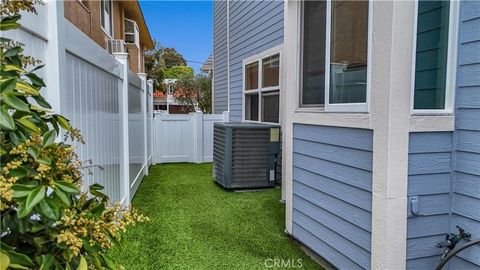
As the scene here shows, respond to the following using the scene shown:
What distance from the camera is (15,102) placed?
905 millimetres

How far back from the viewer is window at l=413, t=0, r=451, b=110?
2258 mm

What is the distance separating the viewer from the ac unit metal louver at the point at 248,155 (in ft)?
18.2

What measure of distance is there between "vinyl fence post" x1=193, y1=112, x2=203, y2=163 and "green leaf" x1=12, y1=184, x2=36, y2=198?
7.76 m

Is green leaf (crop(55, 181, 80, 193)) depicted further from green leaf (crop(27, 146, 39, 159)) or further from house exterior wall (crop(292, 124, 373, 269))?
house exterior wall (crop(292, 124, 373, 269))

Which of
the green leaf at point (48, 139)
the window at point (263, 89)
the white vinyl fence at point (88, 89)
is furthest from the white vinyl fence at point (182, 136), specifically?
the green leaf at point (48, 139)

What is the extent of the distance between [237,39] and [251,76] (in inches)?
54.6

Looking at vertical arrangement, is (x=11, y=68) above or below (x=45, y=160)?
above

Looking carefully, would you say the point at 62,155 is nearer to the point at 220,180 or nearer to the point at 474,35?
the point at 474,35

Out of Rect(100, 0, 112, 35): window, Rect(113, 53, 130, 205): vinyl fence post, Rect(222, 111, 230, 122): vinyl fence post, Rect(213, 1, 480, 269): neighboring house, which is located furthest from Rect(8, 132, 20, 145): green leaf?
Rect(100, 0, 112, 35): window

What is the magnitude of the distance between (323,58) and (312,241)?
165 centimetres

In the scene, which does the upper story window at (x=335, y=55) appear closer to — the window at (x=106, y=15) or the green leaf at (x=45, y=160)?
the green leaf at (x=45, y=160)

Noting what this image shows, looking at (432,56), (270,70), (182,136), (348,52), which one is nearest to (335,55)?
(348,52)

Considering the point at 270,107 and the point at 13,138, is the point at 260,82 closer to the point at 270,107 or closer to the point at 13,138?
the point at 270,107

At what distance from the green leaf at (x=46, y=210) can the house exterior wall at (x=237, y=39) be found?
201 inches
